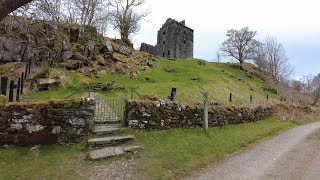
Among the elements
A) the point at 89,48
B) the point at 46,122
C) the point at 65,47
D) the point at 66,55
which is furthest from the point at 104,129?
the point at 89,48

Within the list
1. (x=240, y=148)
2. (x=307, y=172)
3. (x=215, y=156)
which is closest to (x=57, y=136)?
(x=215, y=156)

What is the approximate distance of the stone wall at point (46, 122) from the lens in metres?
10.1

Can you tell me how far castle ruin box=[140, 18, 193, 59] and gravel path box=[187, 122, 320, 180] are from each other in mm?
53095

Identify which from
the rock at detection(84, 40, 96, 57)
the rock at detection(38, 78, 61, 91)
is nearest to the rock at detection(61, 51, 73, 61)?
the rock at detection(84, 40, 96, 57)

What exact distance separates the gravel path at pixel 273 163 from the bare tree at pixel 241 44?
147 feet

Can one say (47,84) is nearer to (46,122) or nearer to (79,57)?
(79,57)

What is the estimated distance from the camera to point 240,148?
1251cm

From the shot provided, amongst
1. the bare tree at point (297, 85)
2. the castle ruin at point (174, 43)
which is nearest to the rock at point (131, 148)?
the bare tree at point (297, 85)

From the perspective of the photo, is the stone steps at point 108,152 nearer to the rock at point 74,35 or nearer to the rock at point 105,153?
the rock at point 105,153

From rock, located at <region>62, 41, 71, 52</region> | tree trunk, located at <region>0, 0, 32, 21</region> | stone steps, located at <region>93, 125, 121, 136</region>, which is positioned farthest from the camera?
rock, located at <region>62, 41, 71, 52</region>

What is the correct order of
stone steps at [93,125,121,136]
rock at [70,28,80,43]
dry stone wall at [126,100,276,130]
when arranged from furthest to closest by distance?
rock at [70,28,80,43] < dry stone wall at [126,100,276,130] < stone steps at [93,125,121,136]

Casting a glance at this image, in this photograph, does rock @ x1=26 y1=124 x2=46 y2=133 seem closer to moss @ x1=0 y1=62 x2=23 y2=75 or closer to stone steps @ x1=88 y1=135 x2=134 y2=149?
stone steps @ x1=88 y1=135 x2=134 y2=149

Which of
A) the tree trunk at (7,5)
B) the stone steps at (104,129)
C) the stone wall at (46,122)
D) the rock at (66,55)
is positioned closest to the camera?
the tree trunk at (7,5)

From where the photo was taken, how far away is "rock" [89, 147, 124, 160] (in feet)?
31.5
